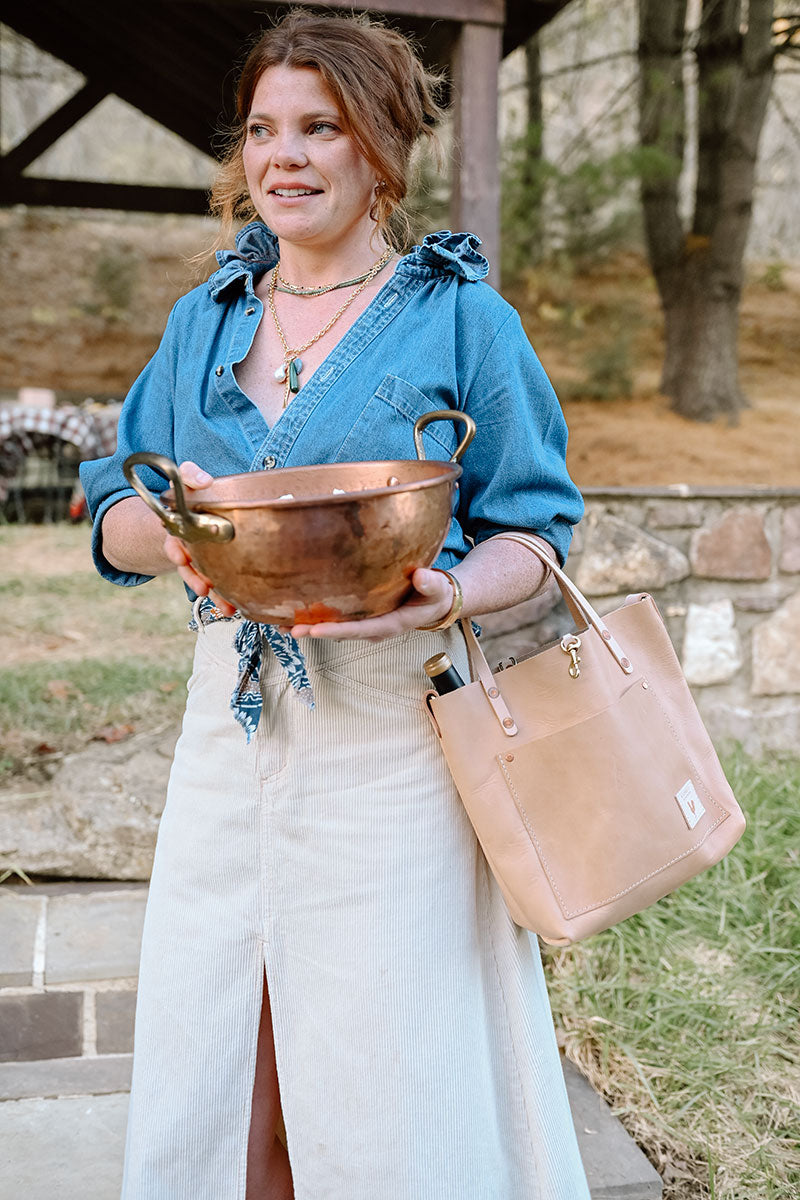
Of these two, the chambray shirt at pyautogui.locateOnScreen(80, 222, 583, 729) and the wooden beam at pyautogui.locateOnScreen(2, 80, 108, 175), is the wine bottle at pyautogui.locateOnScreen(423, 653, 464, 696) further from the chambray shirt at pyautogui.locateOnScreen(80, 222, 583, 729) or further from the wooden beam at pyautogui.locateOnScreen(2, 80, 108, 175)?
the wooden beam at pyautogui.locateOnScreen(2, 80, 108, 175)

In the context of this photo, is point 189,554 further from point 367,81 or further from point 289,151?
point 367,81

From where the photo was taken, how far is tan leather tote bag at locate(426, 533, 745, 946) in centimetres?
123

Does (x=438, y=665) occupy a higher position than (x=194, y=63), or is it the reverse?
(x=194, y=63)

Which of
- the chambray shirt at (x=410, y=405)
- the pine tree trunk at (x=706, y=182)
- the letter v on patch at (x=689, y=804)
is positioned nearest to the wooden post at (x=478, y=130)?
the chambray shirt at (x=410, y=405)

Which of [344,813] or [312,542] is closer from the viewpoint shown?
[312,542]

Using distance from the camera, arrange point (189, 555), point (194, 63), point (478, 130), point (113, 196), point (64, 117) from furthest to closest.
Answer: point (113, 196), point (64, 117), point (194, 63), point (478, 130), point (189, 555)

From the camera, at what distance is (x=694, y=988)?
2.38 metres

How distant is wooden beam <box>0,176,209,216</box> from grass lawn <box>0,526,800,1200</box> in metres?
4.63

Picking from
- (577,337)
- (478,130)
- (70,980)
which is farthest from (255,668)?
(577,337)

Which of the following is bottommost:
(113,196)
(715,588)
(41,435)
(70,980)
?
(70,980)

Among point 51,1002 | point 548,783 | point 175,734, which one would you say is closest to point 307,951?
point 548,783

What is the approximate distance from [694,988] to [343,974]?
1404 millimetres

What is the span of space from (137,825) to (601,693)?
1.82m

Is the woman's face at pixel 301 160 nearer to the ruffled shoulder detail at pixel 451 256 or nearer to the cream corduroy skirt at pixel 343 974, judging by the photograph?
the ruffled shoulder detail at pixel 451 256
